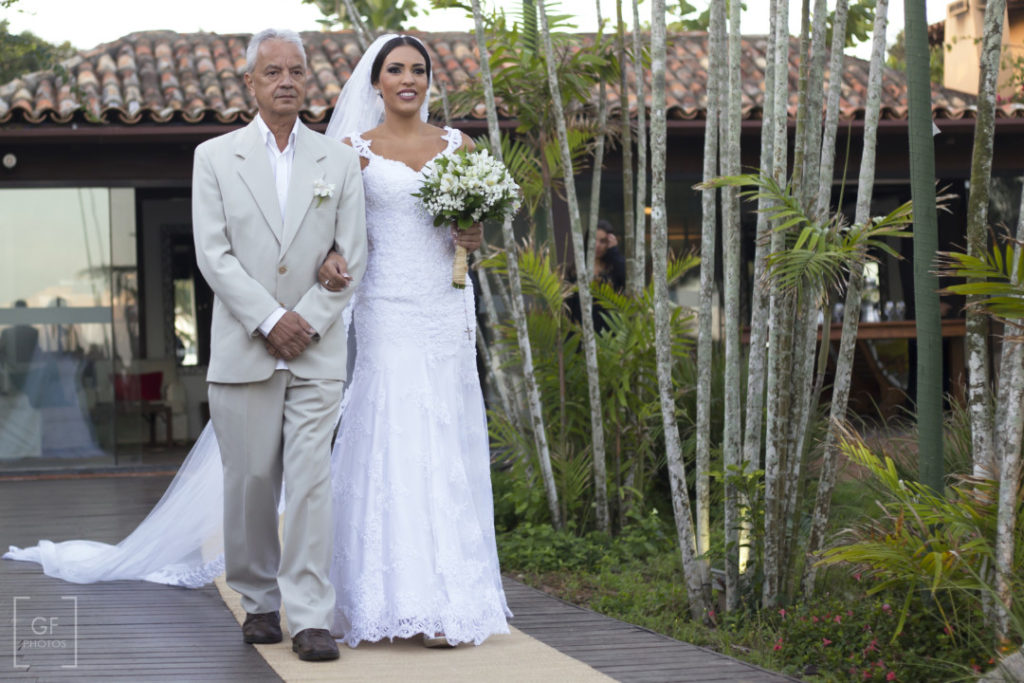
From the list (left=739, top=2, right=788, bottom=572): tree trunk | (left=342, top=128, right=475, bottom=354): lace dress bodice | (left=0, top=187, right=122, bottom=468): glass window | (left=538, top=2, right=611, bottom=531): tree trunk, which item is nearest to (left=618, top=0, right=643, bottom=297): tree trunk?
(left=538, top=2, right=611, bottom=531): tree trunk

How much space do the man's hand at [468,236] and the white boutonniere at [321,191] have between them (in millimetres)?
513

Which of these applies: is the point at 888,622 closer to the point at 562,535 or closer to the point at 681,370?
the point at 562,535

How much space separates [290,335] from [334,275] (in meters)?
0.27

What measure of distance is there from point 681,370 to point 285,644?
3.97 metres

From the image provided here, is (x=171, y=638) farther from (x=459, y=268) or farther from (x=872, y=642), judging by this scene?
(x=872, y=642)

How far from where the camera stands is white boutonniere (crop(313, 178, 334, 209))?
163 inches

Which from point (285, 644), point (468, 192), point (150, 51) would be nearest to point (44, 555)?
point (285, 644)

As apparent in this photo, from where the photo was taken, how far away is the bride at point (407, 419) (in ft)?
13.5

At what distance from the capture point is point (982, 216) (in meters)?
3.73

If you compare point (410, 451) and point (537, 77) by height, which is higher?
point (537, 77)

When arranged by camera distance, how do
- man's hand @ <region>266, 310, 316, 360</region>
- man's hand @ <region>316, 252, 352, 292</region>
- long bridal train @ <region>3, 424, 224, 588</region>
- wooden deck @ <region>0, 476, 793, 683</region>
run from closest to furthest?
1. wooden deck @ <region>0, 476, 793, 683</region>
2. man's hand @ <region>266, 310, 316, 360</region>
3. man's hand @ <region>316, 252, 352, 292</region>
4. long bridal train @ <region>3, 424, 224, 588</region>

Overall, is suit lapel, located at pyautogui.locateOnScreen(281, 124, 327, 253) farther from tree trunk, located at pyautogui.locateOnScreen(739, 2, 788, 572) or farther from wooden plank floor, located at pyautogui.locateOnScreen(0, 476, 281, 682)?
tree trunk, located at pyautogui.locateOnScreen(739, 2, 788, 572)

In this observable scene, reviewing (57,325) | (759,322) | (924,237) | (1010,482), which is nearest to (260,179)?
(759,322)

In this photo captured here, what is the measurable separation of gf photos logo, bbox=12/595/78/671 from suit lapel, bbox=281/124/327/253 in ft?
5.05
